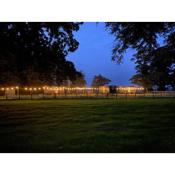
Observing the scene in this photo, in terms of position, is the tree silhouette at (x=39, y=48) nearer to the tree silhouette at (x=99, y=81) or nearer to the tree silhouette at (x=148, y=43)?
the tree silhouette at (x=148, y=43)

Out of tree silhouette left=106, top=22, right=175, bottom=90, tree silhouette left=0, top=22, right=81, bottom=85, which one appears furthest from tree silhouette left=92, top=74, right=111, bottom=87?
tree silhouette left=106, top=22, right=175, bottom=90

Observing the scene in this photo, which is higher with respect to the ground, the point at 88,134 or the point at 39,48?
the point at 39,48

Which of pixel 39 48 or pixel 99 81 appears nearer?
pixel 39 48

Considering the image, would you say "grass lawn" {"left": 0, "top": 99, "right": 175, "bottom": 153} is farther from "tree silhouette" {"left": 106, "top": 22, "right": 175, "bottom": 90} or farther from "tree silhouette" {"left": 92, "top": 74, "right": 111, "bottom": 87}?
"tree silhouette" {"left": 92, "top": 74, "right": 111, "bottom": 87}

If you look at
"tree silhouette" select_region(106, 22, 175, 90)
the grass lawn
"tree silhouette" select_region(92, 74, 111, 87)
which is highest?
"tree silhouette" select_region(106, 22, 175, 90)

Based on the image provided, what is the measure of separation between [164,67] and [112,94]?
14.0 m

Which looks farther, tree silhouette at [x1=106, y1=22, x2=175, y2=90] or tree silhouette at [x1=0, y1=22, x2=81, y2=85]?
tree silhouette at [x1=0, y1=22, x2=81, y2=85]

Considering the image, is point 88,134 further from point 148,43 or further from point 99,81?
point 99,81

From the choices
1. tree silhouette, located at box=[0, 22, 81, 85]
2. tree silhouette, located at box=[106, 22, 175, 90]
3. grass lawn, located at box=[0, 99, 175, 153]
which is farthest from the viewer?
tree silhouette, located at box=[0, 22, 81, 85]

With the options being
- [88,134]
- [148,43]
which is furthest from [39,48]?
[88,134]

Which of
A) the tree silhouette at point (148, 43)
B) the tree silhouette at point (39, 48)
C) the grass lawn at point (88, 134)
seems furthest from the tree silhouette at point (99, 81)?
the grass lawn at point (88, 134)
